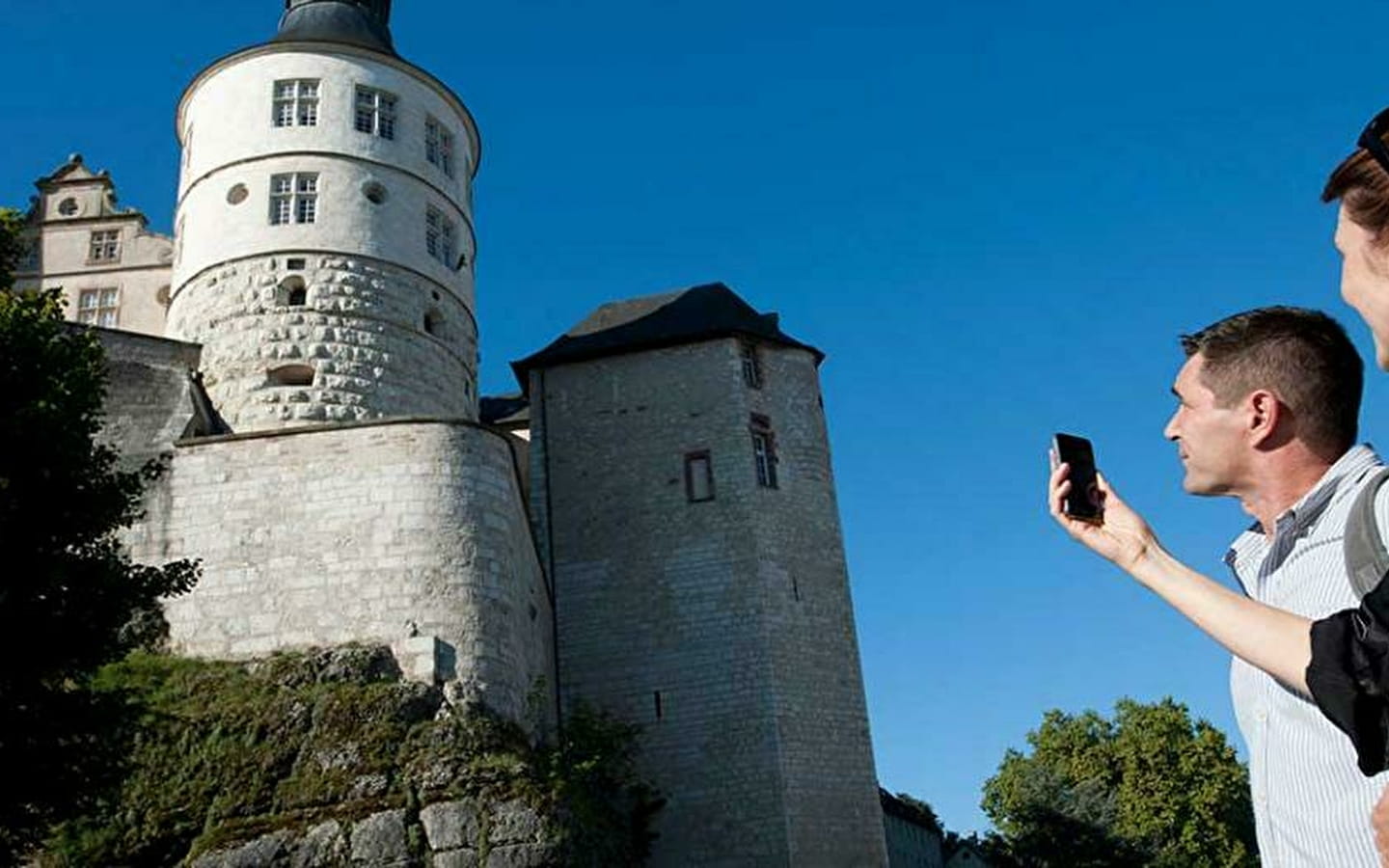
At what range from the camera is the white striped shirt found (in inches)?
112

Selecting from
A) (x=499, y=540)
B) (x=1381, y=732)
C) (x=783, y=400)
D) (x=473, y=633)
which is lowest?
(x=1381, y=732)

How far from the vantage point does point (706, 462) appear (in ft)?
87.7

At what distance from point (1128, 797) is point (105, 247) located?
33713mm

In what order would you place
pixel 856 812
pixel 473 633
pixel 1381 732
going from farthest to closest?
1. pixel 856 812
2. pixel 473 633
3. pixel 1381 732

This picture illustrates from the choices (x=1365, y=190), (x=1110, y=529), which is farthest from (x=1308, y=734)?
(x=1365, y=190)

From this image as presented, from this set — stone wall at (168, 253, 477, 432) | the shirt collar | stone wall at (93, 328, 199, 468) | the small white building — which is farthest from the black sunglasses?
the small white building

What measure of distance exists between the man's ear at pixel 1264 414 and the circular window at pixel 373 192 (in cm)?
2270

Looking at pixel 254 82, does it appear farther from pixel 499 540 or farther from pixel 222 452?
pixel 499 540

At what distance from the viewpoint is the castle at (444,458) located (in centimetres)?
2006

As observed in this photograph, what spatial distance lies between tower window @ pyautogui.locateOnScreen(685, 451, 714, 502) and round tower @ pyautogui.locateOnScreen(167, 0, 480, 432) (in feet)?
14.8

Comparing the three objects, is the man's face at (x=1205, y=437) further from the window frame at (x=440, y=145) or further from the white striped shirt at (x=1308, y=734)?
the window frame at (x=440, y=145)

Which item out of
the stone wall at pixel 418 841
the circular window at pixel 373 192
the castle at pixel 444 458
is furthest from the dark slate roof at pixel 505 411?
the stone wall at pixel 418 841

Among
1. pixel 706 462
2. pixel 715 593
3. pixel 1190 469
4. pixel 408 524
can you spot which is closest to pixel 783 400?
pixel 706 462

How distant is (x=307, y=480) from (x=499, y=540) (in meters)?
3.15
